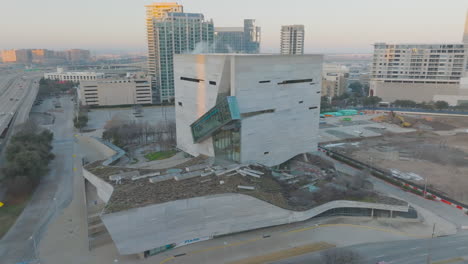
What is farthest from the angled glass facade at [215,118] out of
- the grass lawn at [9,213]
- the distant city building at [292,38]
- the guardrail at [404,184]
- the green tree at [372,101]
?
the distant city building at [292,38]

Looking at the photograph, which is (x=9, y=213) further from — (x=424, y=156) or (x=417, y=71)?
(x=417, y=71)

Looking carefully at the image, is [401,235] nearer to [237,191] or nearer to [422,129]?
[237,191]

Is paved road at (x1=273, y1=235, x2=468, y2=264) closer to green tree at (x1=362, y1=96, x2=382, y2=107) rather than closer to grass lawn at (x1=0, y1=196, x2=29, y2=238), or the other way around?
grass lawn at (x1=0, y1=196, x2=29, y2=238)

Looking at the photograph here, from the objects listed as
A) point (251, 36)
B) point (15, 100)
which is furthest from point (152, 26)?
point (251, 36)

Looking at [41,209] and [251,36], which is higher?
[251,36]

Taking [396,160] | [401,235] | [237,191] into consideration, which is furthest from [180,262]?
[396,160]

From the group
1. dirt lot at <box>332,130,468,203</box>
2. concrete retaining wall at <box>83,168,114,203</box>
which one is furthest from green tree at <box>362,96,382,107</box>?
concrete retaining wall at <box>83,168,114,203</box>
